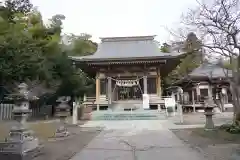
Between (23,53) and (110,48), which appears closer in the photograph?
(23,53)

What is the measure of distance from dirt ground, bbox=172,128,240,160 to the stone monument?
494 centimetres

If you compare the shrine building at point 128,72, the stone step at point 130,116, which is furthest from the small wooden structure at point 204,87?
the stone step at point 130,116

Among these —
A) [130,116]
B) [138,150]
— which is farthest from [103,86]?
[138,150]

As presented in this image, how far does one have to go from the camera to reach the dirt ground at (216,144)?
7.02 meters

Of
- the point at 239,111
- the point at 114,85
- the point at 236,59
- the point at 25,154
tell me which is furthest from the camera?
the point at 114,85

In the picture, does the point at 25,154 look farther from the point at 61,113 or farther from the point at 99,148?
the point at 61,113

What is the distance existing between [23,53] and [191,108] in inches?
723

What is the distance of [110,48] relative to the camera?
30.1 meters

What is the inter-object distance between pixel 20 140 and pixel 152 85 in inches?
777

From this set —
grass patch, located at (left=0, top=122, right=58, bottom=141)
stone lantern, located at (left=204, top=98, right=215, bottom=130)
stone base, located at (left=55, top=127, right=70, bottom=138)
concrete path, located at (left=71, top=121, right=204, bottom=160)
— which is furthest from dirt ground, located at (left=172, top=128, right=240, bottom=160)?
grass patch, located at (left=0, top=122, right=58, bottom=141)

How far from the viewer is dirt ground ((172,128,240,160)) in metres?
7.02

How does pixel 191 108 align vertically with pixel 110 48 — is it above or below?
below

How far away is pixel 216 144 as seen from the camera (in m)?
8.58

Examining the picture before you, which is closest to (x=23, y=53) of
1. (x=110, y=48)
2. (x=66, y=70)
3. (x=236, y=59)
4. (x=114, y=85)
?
(x=66, y=70)
